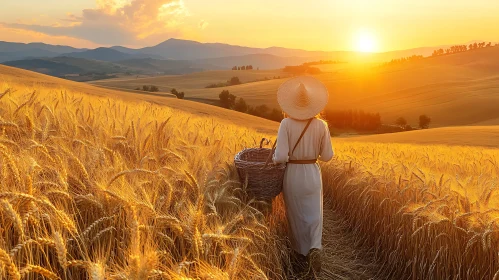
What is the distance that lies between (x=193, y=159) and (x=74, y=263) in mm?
1934

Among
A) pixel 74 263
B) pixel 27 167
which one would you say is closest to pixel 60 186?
pixel 27 167

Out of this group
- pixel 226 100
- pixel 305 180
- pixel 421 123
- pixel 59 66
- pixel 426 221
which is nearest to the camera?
pixel 426 221

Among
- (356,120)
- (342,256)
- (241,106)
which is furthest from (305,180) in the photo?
(356,120)

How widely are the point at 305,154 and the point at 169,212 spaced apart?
180cm

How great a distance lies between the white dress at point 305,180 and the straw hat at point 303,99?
0.36ft

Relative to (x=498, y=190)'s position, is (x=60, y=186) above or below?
above

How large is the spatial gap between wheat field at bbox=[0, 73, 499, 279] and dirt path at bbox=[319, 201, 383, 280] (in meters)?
0.08

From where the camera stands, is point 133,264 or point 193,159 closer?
point 133,264

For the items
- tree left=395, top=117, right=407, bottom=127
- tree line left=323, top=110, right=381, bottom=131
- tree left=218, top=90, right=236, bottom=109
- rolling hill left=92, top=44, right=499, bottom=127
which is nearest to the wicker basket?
tree line left=323, top=110, right=381, bottom=131

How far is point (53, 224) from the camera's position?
186cm

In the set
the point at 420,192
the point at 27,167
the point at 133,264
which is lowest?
the point at 420,192

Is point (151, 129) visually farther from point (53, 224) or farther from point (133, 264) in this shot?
point (133, 264)

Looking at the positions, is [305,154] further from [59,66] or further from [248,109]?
[59,66]

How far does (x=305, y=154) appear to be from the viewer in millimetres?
3863
